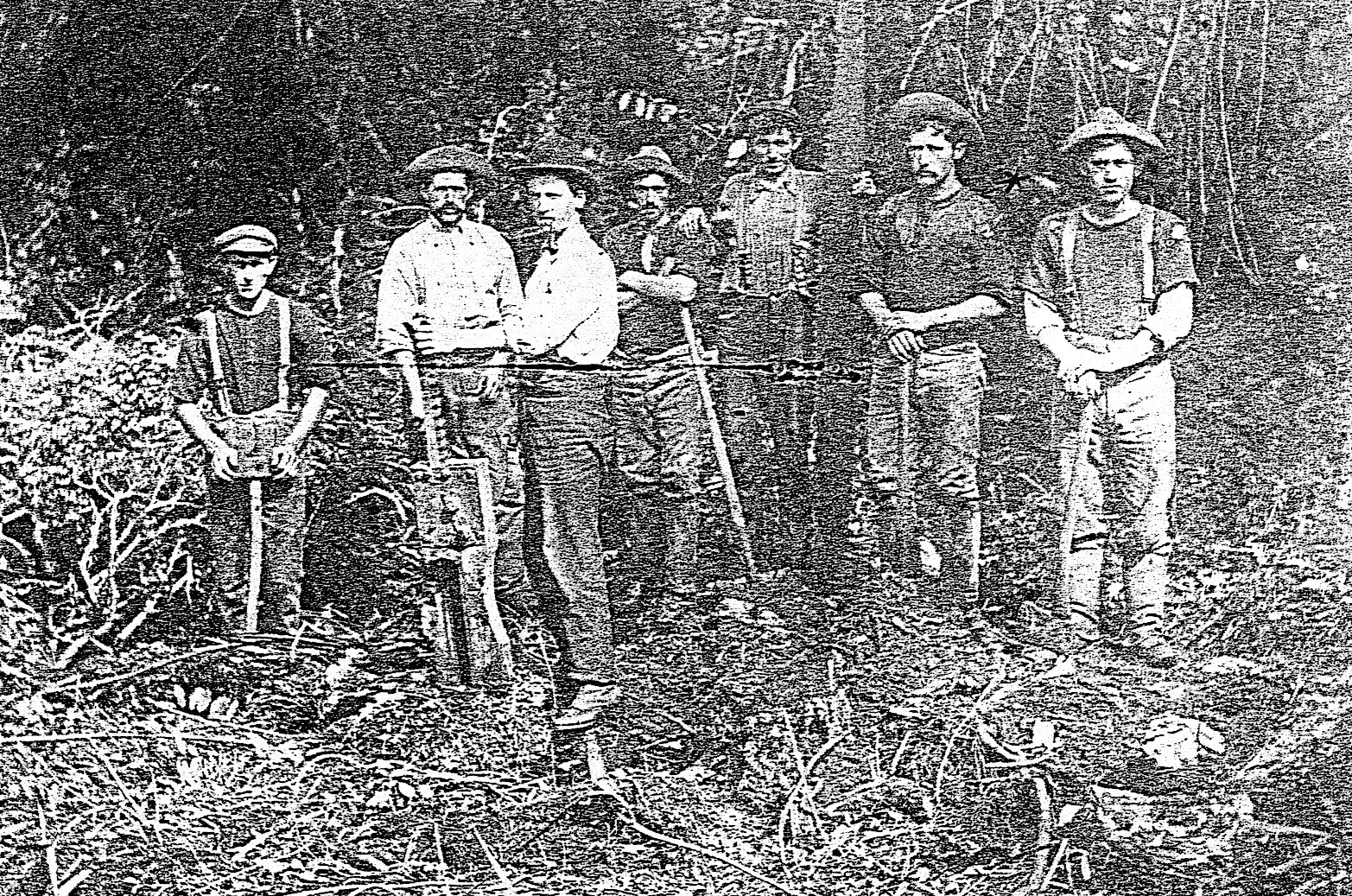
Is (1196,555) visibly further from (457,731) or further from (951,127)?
(457,731)

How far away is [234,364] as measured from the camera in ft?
5.39

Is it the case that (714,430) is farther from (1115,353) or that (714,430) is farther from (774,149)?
(1115,353)

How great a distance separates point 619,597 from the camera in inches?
65.0

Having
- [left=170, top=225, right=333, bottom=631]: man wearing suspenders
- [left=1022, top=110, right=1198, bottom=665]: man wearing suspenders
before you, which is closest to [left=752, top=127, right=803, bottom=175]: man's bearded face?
[left=1022, top=110, right=1198, bottom=665]: man wearing suspenders

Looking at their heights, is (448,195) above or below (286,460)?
above

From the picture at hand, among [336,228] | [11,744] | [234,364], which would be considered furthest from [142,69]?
[11,744]

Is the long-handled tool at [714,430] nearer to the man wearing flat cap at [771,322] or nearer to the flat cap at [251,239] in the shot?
the man wearing flat cap at [771,322]

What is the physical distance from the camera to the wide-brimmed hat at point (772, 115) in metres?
1.64

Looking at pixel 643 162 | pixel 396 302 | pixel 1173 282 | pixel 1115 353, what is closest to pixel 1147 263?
pixel 1173 282

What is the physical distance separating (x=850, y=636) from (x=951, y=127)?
3.37 feet

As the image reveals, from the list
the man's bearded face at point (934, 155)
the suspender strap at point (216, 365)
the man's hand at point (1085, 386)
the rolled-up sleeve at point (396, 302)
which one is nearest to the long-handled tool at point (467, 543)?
the rolled-up sleeve at point (396, 302)

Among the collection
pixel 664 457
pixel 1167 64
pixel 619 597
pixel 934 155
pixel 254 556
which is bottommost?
pixel 619 597

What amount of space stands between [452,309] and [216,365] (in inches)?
18.9

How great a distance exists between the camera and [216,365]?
1.64 m
